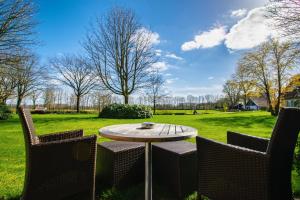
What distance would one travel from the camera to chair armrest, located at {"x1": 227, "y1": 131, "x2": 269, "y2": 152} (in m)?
1.95

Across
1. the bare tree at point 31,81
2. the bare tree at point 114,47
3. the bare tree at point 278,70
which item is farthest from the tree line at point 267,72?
the bare tree at point 31,81

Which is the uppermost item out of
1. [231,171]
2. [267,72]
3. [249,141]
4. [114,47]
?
[114,47]

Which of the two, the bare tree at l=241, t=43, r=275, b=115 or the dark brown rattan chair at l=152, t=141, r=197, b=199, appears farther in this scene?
the bare tree at l=241, t=43, r=275, b=115

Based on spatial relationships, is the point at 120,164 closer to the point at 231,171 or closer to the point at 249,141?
the point at 231,171

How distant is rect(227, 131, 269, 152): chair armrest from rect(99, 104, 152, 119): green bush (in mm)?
11659

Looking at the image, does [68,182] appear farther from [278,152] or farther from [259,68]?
[259,68]

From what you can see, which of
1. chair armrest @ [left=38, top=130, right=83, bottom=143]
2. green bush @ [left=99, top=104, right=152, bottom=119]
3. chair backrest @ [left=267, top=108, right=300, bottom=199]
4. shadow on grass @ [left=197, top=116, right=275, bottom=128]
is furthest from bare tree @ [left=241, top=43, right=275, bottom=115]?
chair armrest @ [left=38, top=130, right=83, bottom=143]

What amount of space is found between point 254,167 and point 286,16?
Answer: 20.7 ft

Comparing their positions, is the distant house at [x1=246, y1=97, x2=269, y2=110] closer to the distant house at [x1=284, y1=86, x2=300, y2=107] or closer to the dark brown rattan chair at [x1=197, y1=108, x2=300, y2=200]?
the distant house at [x1=284, y1=86, x2=300, y2=107]

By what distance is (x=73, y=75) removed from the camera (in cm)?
2577

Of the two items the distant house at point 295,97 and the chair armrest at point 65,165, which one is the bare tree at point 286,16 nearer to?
the distant house at point 295,97

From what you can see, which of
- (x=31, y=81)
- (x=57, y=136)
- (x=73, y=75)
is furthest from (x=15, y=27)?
(x=73, y=75)

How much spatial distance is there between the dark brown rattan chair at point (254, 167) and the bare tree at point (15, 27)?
1125 centimetres

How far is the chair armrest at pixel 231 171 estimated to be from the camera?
4.71 feet
